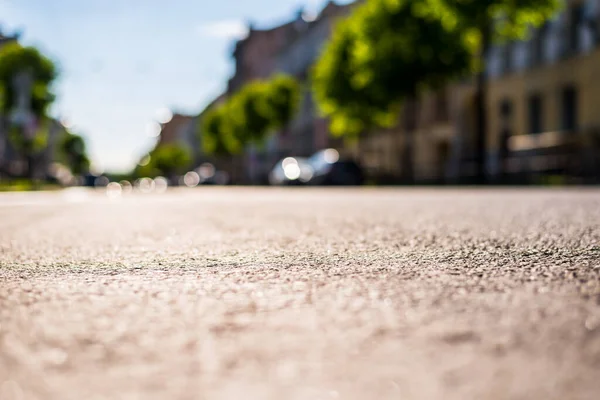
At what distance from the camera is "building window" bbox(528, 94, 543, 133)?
134ft

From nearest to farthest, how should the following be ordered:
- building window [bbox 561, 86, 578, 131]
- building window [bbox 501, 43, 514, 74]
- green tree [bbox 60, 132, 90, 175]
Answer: building window [bbox 561, 86, 578, 131]
building window [bbox 501, 43, 514, 74]
green tree [bbox 60, 132, 90, 175]

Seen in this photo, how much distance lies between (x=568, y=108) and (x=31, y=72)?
130 feet

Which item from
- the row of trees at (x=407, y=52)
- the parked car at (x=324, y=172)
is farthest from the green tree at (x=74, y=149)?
the parked car at (x=324, y=172)

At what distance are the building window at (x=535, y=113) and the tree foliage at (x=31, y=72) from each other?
1428 inches

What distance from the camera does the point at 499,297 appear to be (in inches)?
136

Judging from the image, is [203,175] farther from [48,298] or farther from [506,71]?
[48,298]

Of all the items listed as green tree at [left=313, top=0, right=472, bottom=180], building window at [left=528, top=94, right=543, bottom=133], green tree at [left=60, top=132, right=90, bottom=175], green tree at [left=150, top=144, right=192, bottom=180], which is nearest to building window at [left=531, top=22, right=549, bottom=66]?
building window at [left=528, top=94, right=543, bottom=133]

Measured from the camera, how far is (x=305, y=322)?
2920 mm

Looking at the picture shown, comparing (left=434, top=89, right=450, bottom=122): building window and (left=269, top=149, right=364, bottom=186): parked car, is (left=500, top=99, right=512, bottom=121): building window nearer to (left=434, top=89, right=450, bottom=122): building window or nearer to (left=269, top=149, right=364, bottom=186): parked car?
(left=434, top=89, right=450, bottom=122): building window

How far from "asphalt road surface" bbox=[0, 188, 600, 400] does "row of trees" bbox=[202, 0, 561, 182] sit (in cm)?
2494

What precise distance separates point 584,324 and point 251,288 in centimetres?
149

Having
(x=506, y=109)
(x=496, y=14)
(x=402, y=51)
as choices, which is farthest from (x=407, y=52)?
(x=506, y=109)

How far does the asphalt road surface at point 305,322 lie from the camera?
2096 millimetres

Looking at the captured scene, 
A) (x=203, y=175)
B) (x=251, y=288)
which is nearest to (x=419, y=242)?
(x=251, y=288)
